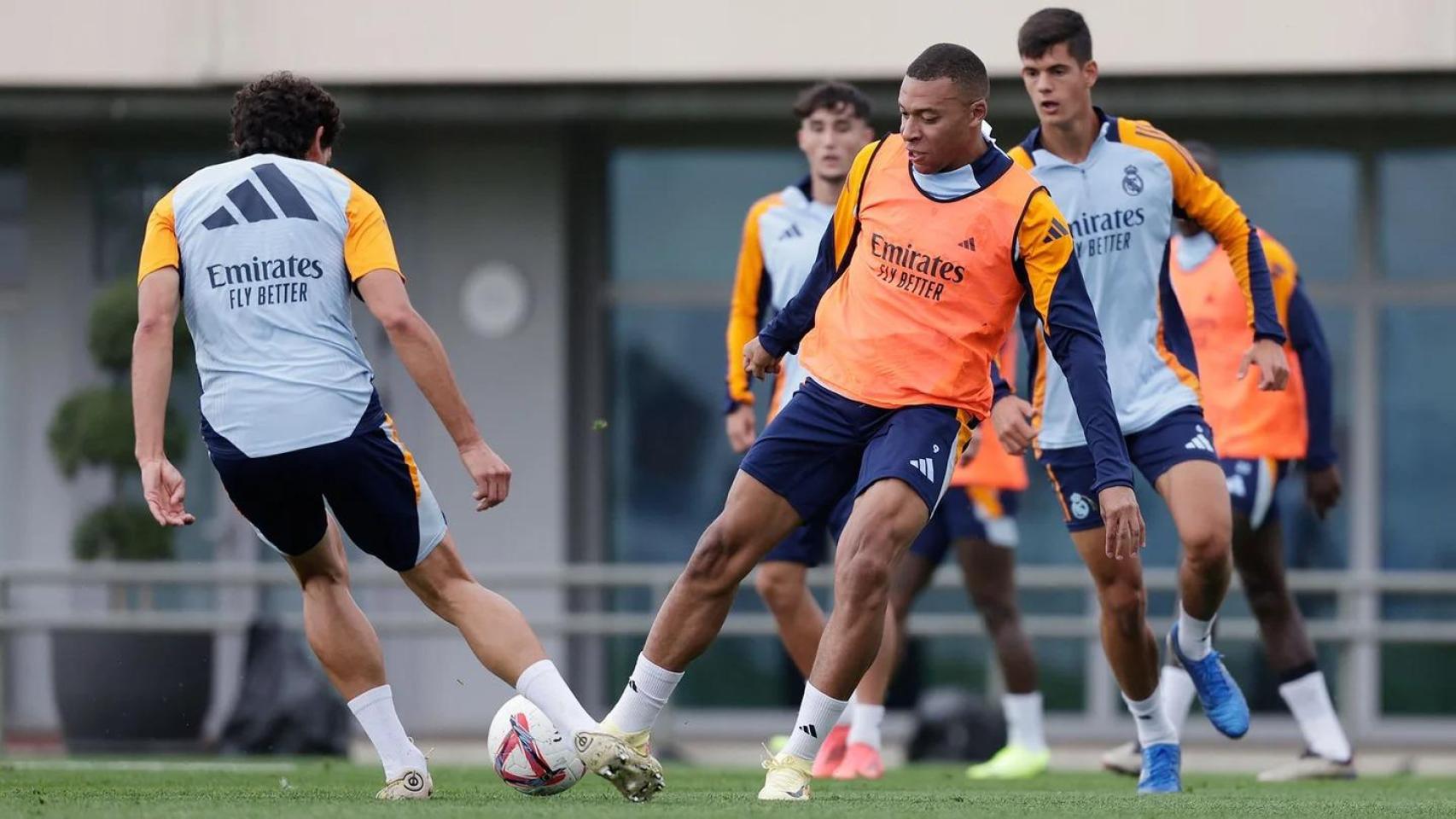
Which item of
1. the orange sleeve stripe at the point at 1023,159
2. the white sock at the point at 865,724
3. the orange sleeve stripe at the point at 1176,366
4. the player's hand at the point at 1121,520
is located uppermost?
the orange sleeve stripe at the point at 1023,159

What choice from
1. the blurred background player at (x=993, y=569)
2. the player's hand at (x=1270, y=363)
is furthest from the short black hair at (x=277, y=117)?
the blurred background player at (x=993, y=569)

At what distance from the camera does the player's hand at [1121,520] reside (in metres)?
5.61

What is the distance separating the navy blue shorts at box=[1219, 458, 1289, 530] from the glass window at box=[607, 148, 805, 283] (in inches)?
224

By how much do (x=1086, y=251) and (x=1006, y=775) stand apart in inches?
110

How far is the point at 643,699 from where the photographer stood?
589 cm

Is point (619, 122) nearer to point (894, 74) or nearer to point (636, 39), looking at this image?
point (636, 39)

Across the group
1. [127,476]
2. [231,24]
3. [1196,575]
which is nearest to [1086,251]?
[1196,575]

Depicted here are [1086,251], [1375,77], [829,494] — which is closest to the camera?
[829,494]

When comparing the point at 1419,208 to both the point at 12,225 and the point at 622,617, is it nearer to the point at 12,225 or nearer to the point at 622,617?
the point at 622,617

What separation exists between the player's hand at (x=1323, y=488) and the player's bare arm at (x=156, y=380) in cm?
444

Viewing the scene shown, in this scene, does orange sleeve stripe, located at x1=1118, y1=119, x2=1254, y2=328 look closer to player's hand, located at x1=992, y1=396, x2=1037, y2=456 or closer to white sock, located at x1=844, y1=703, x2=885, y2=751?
player's hand, located at x1=992, y1=396, x2=1037, y2=456

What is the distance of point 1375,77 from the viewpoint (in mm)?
12016

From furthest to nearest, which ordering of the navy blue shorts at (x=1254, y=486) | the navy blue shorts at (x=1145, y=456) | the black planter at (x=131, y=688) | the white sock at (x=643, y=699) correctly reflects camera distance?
1. the black planter at (x=131, y=688)
2. the navy blue shorts at (x=1254, y=486)
3. the navy blue shorts at (x=1145, y=456)
4. the white sock at (x=643, y=699)

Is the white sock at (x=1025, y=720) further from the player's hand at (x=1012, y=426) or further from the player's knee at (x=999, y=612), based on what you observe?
the player's hand at (x=1012, y=426)
